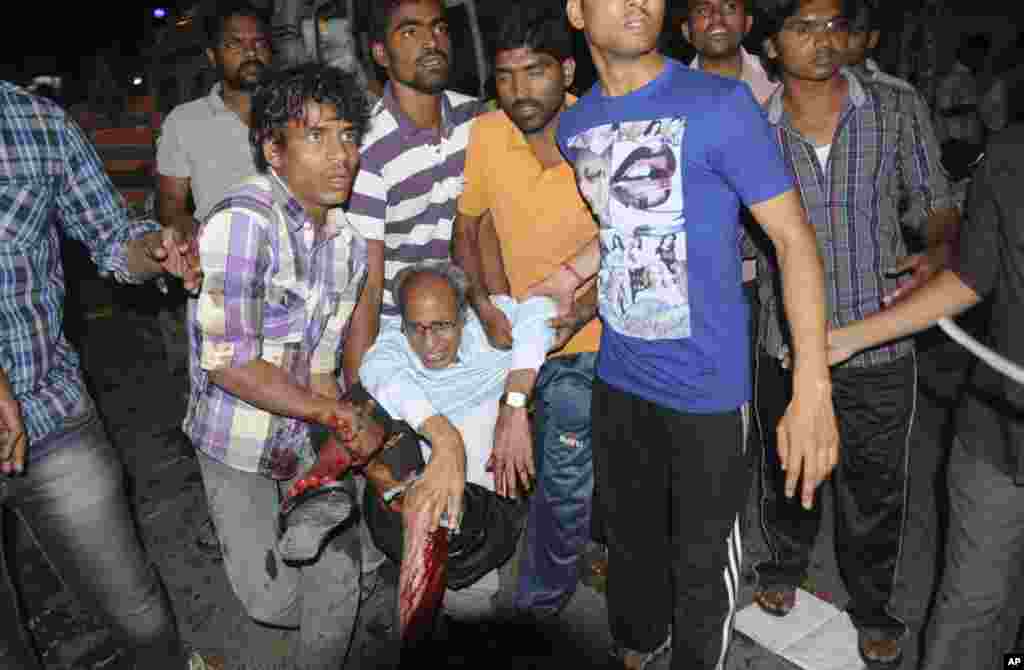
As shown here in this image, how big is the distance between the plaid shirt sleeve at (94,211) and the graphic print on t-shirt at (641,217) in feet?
5.38

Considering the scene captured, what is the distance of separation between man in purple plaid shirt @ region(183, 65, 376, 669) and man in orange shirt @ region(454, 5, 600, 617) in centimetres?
62

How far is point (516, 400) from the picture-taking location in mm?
2891

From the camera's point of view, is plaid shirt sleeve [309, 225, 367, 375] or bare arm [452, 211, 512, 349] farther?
bare arm [452, 211, 512, 349]

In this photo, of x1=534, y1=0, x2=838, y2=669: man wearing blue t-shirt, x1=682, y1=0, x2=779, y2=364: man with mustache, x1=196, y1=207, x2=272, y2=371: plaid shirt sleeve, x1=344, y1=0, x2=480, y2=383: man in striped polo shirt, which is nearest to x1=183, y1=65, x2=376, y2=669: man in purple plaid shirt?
x1=196, y1=207, x2=272, y2=371: plaid shirt sleeve

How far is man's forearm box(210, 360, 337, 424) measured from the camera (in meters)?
2.43

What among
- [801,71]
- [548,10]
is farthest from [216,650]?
[801,71]

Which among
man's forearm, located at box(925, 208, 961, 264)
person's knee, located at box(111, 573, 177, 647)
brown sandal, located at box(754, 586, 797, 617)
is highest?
man's forearm, located at box(925, 208, 961, 264)

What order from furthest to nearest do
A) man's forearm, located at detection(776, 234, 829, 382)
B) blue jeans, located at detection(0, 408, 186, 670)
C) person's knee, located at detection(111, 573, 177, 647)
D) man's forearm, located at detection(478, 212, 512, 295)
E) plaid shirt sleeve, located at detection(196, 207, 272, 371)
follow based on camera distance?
1. man's forearm, located at detection(478, 212, 512, 295)
2. person's knee, located at detection(111, 573, 177, 647)
3. blue jeans, located at detection(0, 408, 186, 670)
4. plaid shirt sleeve, located at detection(196, 207, 272, 371)
5. man's forearm, located at detection(776, 234, 829, 382)

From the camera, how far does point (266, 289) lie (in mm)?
2498

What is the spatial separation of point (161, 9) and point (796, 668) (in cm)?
2786

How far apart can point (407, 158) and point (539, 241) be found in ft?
2.33

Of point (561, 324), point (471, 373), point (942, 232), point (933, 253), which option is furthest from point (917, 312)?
point (471, 373)

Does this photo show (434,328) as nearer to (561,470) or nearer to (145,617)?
(561,470)

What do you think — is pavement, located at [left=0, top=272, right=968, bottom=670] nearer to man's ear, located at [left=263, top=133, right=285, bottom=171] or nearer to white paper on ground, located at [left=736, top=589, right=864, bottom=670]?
white paper on ground, located at [left=736, top=589, right=864, bottom=670]
